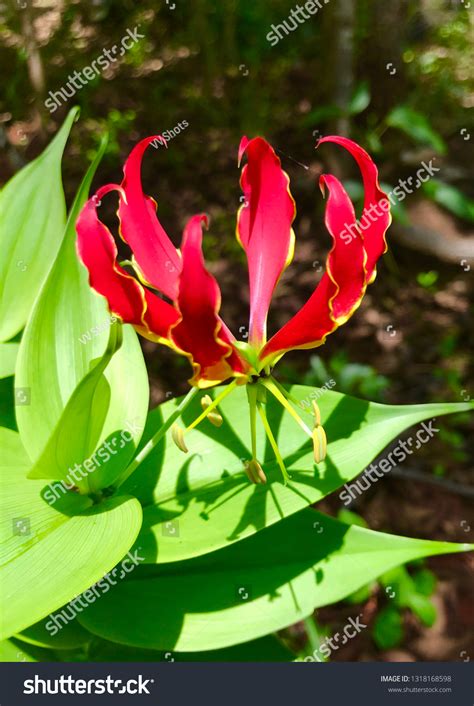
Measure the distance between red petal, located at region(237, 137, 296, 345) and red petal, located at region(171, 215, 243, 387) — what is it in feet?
0.31

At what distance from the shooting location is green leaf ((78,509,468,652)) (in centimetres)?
82

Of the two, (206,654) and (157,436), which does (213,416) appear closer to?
(157,436)

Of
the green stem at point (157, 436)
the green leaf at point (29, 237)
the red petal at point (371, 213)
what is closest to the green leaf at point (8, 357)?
the green leaf at point (29, 237)

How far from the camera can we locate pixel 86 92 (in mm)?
2477

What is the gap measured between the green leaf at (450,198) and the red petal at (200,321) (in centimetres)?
173

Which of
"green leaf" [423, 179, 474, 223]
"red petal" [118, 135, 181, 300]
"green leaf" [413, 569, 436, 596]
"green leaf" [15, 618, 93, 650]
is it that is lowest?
"green leaf" [413, 569, 436, 596]

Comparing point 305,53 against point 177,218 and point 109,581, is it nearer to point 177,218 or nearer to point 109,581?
point 177,218

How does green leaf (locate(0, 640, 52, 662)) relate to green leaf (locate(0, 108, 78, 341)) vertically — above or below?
below

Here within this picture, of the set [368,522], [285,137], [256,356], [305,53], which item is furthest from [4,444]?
[305,53]

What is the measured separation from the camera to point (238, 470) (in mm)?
835

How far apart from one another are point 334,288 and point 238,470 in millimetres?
273

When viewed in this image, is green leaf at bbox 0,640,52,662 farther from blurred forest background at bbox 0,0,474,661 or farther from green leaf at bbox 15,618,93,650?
blurred forest background at bbox 0,0,474,661

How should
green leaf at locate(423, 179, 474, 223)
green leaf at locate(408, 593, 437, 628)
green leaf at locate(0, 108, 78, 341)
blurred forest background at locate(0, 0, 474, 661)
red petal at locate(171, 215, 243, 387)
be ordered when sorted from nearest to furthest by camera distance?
red petal at locate(171, 215, 243, 387) → green leaf at locate(0, 108, 78, 341) → green leaf at locate(408, 593, 437, 628) → blurred forest background at locate(0, 0, 474, 661) → green leaf at locate(423, 179, 474, 223)

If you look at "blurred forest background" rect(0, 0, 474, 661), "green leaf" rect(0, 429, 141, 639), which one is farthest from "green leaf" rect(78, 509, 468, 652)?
"blurred forest background" rect(0, 0, 474, 661)
